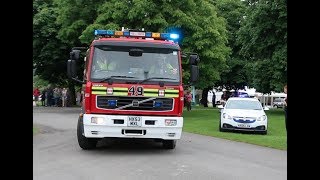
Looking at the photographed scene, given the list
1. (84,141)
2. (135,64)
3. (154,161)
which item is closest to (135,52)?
(135,64)

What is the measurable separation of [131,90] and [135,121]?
29.4 inches

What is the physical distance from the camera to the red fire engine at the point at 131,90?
1184 centimetres

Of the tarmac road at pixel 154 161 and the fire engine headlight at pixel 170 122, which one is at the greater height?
the fire engine headlight at pixel 170 122

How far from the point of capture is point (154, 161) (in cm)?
1112

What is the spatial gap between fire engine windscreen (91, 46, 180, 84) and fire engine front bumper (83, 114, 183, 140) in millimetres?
910

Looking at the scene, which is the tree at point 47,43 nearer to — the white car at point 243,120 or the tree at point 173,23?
the tree at point 173,23

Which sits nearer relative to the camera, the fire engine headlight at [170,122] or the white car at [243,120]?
the fire engine headlight at [170,122]

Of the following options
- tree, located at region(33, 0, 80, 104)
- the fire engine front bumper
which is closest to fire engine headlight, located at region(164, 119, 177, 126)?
the fire engine front bumper

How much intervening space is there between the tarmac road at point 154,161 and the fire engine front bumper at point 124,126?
0.54 meters

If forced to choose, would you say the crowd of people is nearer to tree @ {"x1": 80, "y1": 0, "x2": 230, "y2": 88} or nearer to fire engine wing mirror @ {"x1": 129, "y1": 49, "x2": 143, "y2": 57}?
tree @ {"x1": 80, "y1": 0, "x2": 230, "y2": 88}

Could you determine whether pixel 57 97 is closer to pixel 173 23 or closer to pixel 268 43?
pixel 173 23

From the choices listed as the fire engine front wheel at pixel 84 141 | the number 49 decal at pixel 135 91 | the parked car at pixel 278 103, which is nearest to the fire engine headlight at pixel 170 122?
the number 49 decal at pixel 135 91

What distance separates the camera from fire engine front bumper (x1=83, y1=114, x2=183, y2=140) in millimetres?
11820
